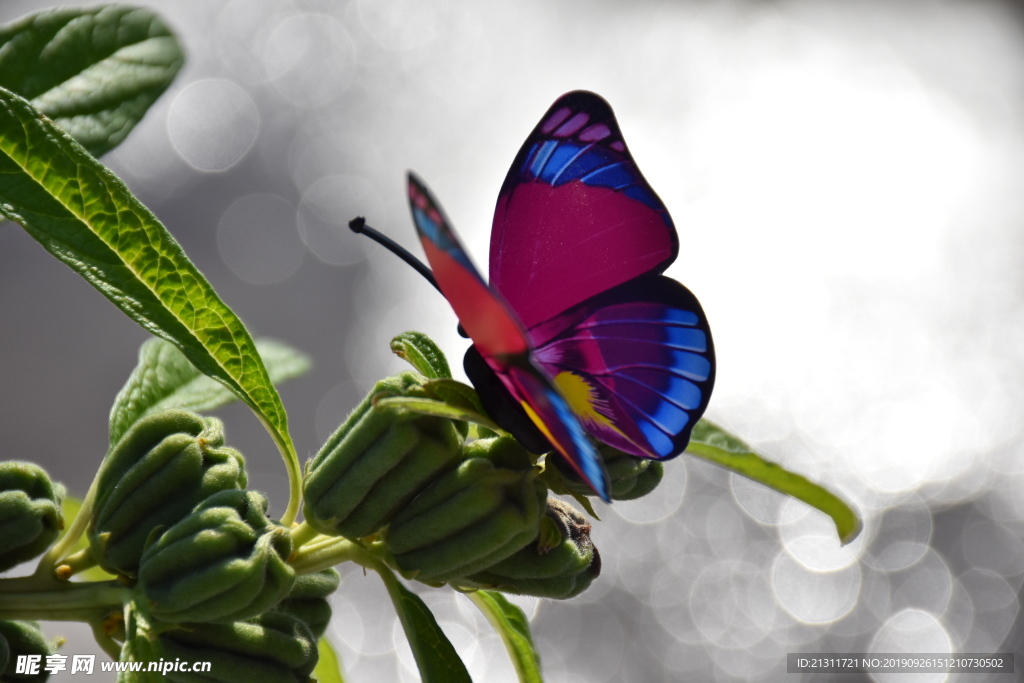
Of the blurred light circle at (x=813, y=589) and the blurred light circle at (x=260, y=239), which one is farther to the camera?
the blurred light circle at (x=260, y=239)

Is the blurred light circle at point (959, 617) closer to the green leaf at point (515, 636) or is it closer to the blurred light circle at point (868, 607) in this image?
the blurred light circle at point (868, 607)

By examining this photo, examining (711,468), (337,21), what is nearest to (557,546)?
(711,468)

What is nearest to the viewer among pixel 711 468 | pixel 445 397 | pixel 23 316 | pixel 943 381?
pixel 445 397

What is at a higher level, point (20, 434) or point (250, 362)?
point (250, 362)

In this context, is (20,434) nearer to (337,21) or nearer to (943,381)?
(337,21)

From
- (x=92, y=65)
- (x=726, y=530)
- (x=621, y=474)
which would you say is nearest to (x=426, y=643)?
(x=621, y=474)

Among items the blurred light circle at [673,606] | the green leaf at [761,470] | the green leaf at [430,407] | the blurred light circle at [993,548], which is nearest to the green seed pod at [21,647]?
the green leaf at [430,407]

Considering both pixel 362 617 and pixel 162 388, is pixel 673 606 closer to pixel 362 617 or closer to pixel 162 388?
pixel 362 617
